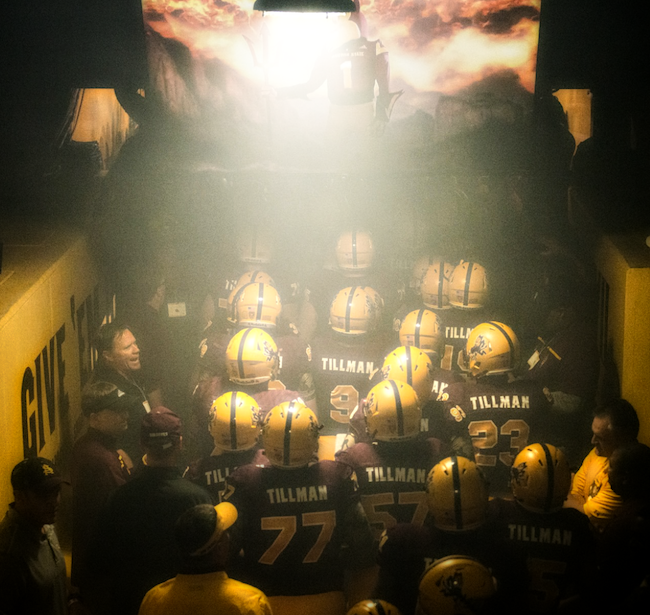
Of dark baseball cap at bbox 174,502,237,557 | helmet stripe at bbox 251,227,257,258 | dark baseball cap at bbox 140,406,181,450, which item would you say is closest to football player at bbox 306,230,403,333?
helmet stripe at bbox 251,227,257,258

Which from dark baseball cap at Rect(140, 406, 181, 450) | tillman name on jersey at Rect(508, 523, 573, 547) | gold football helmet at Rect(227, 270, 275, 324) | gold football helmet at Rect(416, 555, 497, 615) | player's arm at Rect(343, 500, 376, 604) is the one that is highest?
gold football helmet at Rect(227, 270, 275, 324)

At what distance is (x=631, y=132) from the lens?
903 centimetres

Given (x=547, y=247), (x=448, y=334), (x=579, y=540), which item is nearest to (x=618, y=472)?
(x=579, y=540)

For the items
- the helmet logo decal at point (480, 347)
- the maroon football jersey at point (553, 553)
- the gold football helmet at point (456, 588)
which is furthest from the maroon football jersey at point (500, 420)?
the gold football helmet at point (456, 588)

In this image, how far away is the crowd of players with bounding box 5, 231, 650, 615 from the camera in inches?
174

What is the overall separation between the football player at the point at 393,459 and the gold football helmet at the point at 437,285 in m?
2.55

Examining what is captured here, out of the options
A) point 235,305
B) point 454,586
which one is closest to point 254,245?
point 235,305

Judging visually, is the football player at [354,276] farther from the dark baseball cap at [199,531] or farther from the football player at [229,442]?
the dark baseball cap at [199,531]

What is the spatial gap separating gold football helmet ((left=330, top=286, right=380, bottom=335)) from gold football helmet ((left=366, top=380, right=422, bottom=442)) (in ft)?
6.38

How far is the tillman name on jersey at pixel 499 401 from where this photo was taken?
6.41 metres

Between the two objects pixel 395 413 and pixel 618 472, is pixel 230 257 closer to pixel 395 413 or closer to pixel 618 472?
pixel 395 413

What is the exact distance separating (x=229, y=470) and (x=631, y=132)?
5.86 metres

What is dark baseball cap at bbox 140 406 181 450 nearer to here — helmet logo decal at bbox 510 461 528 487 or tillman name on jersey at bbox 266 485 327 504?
tillman name on jersey at bbox 266 485 327 504

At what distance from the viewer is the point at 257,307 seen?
26.5 ft
